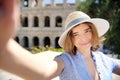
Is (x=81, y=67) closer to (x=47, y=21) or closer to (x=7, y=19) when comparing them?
(x=7, y=19)

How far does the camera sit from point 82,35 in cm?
175

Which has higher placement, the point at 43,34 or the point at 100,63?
the point at 100,63

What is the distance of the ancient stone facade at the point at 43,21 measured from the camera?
1844 inches

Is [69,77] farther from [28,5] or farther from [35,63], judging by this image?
[28,5]

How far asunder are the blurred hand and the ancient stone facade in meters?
46.0

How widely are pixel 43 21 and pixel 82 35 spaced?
45879 millimetres

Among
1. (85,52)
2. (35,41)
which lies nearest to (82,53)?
(85,52)

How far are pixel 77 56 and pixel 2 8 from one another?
1319 millimetres

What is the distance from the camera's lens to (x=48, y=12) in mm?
47031

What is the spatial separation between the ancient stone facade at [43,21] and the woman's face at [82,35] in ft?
147

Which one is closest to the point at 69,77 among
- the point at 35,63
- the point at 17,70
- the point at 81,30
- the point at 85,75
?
the point at 85,75

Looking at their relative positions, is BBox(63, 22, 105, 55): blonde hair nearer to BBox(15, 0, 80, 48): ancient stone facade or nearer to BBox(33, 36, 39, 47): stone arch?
BBox(15, 0, 80, 48): ancient stone facade

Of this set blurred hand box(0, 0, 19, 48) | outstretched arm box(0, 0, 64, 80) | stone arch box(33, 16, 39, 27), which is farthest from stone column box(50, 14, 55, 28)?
blurred hand box(0, 0, 19, 48)

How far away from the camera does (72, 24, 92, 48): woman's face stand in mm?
1747
